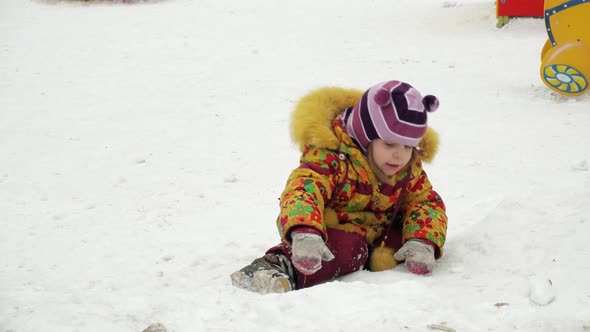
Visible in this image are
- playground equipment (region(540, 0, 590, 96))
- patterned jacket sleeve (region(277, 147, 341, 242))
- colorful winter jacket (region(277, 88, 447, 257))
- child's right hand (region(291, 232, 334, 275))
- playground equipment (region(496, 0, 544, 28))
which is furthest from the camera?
playground equipment (region(496, 0, 544, 28))

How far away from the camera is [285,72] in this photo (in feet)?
22.3

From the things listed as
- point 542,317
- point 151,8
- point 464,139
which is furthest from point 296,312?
point 151,8

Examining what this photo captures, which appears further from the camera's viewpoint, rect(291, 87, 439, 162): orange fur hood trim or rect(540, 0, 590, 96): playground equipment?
rect(540, 0, 590, 96): playground equipment

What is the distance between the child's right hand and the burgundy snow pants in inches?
9.9

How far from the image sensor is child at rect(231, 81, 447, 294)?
8.06 feet

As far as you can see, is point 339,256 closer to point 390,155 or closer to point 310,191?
point 310,191

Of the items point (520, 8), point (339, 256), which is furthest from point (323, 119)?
point (520, 8)

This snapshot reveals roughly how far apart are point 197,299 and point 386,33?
6923mm

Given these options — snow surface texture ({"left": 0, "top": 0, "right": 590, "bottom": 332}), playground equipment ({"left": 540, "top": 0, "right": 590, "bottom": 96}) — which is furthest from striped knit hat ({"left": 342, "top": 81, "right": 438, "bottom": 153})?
playground equipment ({"left": 540, "top": 0, "right": 590, "bottom": 96})

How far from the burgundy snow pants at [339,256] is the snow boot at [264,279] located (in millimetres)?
77

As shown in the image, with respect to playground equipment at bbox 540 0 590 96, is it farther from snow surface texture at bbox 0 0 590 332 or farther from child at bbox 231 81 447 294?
child at bbox 231 81 447 294

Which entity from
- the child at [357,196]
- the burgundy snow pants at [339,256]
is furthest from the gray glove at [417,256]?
the burgundy snow pants at [339,256]

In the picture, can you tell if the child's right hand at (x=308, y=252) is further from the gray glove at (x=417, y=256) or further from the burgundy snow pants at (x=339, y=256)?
the gray glove at (x=417, y=256)

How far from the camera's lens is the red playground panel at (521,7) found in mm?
8227
